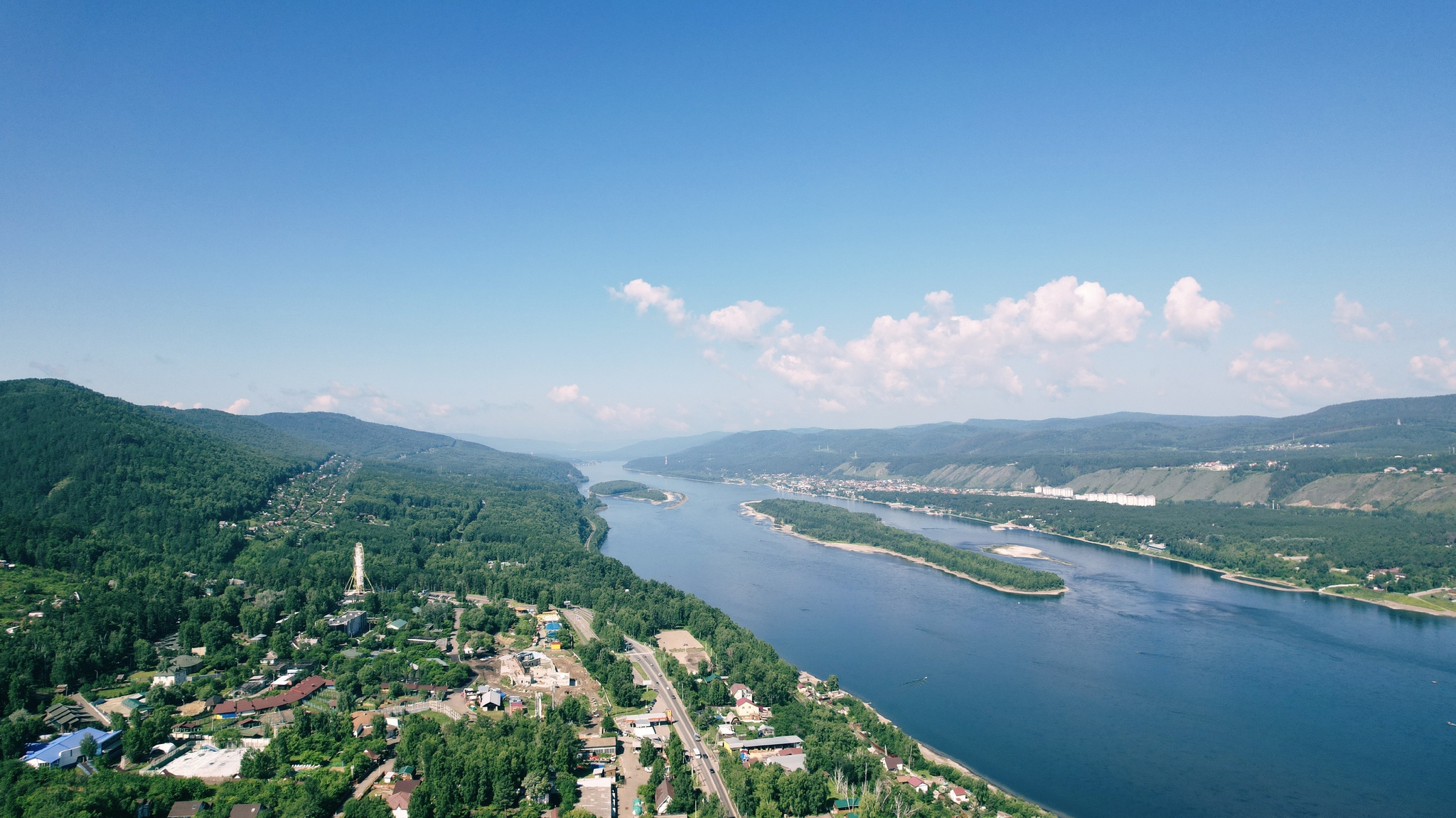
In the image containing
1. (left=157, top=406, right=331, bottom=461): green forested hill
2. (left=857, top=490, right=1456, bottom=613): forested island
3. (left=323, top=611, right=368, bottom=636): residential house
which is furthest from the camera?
(left=157, top=406, right=331, bottom=461): green forested hill

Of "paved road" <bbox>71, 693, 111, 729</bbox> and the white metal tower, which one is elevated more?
the white metal tower

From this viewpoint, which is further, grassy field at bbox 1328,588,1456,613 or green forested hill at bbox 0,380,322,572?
grassy field at bbox 1328,588,1456,613

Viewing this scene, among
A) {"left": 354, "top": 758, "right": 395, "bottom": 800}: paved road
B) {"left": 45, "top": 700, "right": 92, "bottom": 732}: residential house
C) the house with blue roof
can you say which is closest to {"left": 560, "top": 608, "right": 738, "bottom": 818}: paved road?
{"left": 354, "top": 758, "right": 395, "bottom": 800}: paved road

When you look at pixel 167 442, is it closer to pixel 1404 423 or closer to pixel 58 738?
pixel 58 738

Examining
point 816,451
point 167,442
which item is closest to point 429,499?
point 167,442

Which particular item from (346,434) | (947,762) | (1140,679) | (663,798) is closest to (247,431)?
(346,434)

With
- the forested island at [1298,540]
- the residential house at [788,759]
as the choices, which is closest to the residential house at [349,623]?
the residential house at [788,759]

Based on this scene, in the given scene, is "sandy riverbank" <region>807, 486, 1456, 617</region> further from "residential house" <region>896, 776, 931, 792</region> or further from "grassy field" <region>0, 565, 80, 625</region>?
"grassy field" <region>0, 565, 80, 625</region>
